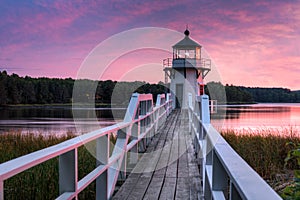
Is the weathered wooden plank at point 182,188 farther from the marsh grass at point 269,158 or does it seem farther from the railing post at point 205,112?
the marsh grass at point 269,158

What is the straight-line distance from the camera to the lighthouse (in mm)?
23141

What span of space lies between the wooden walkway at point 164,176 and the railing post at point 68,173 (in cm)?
151

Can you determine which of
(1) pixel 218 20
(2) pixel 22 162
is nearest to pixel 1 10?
(1) pixel 218 20

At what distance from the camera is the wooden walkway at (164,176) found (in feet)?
12.3

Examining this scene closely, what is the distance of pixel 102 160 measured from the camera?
315 centimetres

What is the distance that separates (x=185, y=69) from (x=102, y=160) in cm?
2117

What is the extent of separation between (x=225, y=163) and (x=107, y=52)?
27.9 m

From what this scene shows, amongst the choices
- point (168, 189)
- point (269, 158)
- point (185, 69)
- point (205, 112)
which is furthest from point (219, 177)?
point (185, 69)

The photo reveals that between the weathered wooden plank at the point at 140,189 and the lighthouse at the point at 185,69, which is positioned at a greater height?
the lighthouse at the point at 185,69

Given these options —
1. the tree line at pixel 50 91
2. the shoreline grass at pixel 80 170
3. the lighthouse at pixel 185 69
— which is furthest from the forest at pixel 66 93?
the shoreline grass at pixel 80 170

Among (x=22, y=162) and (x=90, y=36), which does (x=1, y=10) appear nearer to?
(x=90, y=36)

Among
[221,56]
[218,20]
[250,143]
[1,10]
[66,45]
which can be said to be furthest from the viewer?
[221,56]

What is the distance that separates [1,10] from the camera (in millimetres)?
24250

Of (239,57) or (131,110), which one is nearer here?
(131,110)
